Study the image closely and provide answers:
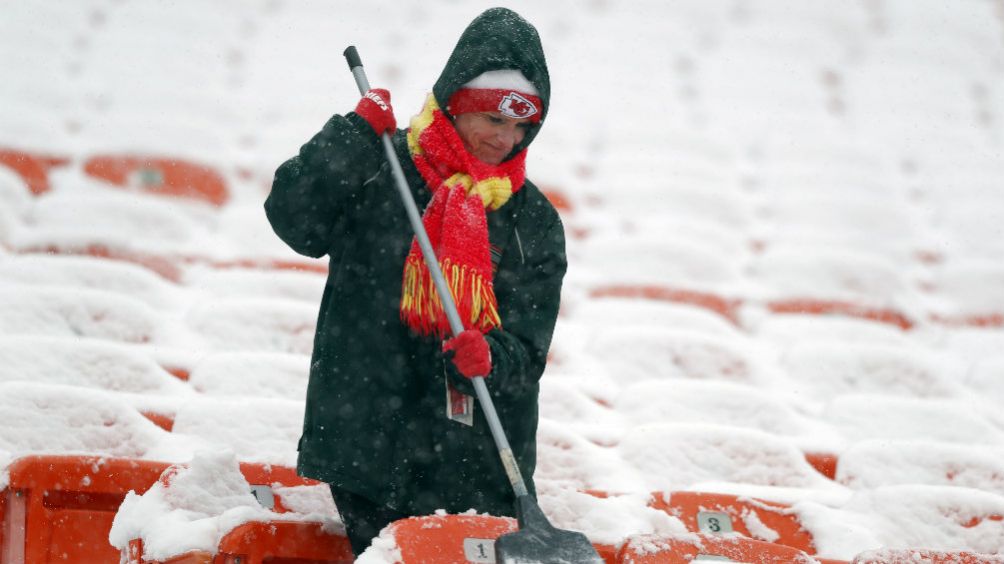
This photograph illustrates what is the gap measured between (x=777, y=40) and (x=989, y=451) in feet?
19.8

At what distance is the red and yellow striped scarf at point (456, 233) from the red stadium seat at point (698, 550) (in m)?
0.44

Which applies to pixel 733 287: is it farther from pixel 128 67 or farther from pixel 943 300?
pixel 128 67

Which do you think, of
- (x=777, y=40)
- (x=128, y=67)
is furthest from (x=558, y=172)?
(x=777, y=40)

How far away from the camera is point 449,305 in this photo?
77.4 inches

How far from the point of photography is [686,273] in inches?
191

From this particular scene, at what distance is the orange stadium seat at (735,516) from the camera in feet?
7.87

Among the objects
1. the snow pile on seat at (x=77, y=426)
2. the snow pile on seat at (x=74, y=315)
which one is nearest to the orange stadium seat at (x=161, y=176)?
the snow pile on seat at (x=74, y=315)

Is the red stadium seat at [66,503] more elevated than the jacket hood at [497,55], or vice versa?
the jacket hood at [497,55]

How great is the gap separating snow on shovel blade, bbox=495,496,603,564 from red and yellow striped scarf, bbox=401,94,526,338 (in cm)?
36

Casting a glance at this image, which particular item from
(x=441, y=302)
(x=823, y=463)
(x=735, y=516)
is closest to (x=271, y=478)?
(x=441, y=302)

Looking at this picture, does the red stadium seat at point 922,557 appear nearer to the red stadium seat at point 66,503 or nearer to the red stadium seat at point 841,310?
the red stadium seat at point 66,503

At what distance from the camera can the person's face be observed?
81.9 inches

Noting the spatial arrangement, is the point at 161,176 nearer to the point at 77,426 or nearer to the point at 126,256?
the point at 126,256

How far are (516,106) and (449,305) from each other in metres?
0.36
